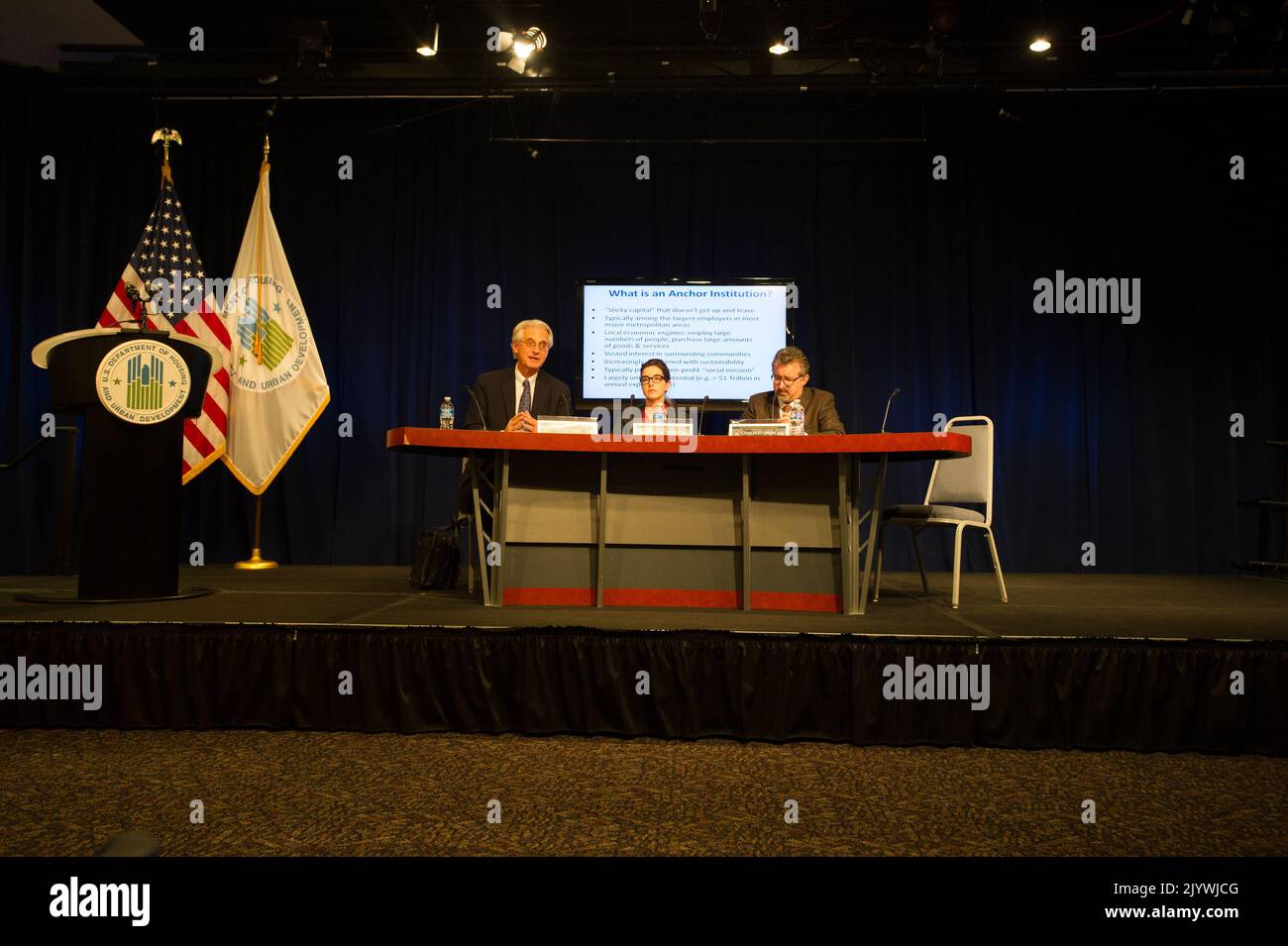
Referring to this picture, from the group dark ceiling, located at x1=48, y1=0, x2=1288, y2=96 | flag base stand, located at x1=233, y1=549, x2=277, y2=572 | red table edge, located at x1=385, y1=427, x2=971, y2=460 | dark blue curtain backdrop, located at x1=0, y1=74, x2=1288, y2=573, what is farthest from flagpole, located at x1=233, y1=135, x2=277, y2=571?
red table edge, located at x1=385, y1=427, x2=971, y2=460

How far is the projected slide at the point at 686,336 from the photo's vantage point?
6125mm

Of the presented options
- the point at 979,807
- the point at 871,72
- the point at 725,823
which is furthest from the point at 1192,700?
the point at 871,72

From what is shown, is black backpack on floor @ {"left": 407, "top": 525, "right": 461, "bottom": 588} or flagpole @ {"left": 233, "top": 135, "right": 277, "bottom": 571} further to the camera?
flagpole @ {"left": 233, "top": 135, "right": 277, "bottom": 571}

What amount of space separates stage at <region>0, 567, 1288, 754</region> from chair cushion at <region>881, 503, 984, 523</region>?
1.13 metres

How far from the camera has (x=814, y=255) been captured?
670cm

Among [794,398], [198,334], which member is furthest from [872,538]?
[198,334]

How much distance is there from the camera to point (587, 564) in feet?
11.9

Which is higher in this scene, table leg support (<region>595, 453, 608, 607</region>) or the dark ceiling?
the dark ceiling

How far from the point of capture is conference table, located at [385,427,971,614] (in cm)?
352

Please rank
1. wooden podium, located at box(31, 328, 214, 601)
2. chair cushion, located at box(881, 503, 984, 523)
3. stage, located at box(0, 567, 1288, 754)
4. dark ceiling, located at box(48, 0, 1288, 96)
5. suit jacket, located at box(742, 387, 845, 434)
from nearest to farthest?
1. stage, located at box(0, 567, 1288, 754)
2. wooden podium, located at box(31, 328, 214, 601)
3. chair cushion, located at box(881, 503, 984, 523)
4. suit jacket, located at box(742, 387, 845, 434)
5. dark ceiling, located at box(48, 0, 1288, 96)

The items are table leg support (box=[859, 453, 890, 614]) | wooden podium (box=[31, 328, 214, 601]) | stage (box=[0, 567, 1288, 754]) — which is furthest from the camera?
table leg support (box=[859, 453, 890, 614])

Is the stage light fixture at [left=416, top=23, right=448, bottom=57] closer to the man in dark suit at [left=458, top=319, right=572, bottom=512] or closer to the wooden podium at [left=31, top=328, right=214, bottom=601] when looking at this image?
the man in dark suit at [left=458, top=319, right=572, bottom=512]

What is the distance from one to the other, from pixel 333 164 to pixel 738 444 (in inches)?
195

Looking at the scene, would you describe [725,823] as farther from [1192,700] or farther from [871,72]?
[871,72]
